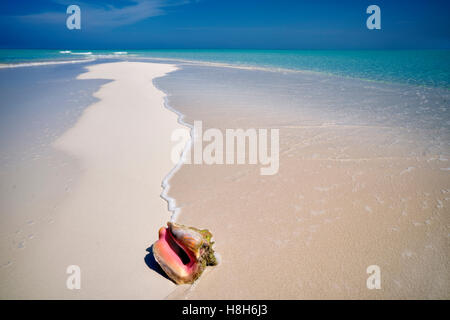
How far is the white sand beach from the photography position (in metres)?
2.47

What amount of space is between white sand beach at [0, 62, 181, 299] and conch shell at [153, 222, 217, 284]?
186 mm

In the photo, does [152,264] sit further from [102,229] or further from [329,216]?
[329,216]

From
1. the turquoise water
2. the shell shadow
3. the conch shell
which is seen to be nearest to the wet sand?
the conch shell

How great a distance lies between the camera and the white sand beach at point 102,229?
2.47 meters

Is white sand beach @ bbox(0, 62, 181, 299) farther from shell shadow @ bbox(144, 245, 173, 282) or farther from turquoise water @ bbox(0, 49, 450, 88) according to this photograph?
turquoise water @ bbox(0, 49, 450, 88)

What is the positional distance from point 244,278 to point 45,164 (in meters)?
4.52

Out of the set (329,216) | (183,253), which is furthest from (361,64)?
(183,253)

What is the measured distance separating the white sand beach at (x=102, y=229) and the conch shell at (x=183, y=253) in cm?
19

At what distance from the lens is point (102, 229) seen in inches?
124

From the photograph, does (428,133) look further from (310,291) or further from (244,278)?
(244,278)

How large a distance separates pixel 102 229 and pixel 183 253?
1.33 meters

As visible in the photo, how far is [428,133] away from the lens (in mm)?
6488
